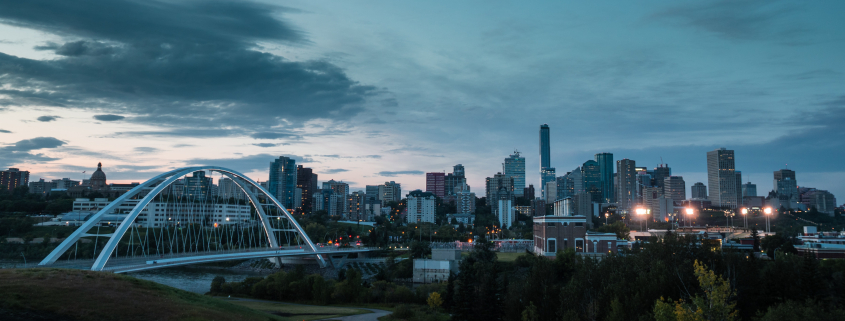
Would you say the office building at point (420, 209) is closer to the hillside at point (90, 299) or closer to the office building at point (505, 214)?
the office building at point (505, 214)

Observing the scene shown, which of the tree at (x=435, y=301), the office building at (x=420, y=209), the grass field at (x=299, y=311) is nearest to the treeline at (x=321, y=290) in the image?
the tree at (x=435, y=301)

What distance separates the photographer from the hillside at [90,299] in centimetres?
2580

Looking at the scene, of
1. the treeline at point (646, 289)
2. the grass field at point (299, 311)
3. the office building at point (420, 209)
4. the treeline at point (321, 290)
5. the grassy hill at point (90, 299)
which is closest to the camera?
the grassy hill at point (90, 299)

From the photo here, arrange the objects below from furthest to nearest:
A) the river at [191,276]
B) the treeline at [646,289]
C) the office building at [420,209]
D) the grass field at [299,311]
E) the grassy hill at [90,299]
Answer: the office building at [420,209] → the river at [191,276] → the grass field at [299,311] → the treeline at [646,289] → the grassy hill at [90,299]

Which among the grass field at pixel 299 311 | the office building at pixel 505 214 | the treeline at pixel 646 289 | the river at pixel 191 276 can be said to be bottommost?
the river at pixel 191 276

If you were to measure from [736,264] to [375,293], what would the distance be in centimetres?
3346

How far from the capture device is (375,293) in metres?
56.1

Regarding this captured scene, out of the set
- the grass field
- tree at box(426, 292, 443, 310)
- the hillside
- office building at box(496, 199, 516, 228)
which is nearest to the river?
the grass field

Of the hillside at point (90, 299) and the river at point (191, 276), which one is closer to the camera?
the hillside at point (90, 299)

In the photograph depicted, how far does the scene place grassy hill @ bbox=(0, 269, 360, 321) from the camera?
1016 inches

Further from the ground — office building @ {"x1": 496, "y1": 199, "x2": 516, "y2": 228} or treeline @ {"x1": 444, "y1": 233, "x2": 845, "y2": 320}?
office building @ {"x1": 496, "y1": 199, "x2": 516, "y2": 228}

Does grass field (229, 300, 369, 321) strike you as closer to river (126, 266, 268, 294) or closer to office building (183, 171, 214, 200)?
river (126, 266, 268, 294)

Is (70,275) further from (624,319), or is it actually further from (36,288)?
(624,319)

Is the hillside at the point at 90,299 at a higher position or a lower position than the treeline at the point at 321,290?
higher
